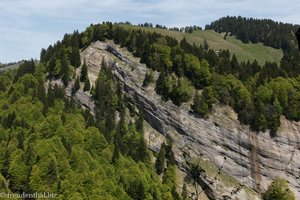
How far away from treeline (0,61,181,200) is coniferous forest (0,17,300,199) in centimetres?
29

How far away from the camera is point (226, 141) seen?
164250mm

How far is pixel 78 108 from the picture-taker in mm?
159750

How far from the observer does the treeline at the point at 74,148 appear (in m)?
124

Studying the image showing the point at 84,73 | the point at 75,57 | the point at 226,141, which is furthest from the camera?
the point at 75,57

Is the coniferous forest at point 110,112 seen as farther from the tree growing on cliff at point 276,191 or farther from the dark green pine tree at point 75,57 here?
the tree growing on cliff at point 276,191

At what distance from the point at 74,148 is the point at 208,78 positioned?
61.2 meters

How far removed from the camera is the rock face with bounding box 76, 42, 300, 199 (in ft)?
521

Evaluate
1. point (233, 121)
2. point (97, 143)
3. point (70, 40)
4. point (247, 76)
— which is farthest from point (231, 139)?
point (70, 40)

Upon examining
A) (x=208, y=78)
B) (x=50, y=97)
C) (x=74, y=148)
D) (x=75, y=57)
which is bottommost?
(x=74, y=148)

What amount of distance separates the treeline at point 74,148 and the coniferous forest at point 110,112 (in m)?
0.29

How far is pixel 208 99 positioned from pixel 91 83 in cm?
4406

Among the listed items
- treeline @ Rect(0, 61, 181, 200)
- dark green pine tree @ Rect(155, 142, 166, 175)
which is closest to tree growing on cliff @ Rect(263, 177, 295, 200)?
treeline @ Rect(0, 61, 181, 200)

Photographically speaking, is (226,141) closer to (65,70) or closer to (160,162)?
(160,162)

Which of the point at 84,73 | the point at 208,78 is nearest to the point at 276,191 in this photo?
the point at 208,78
